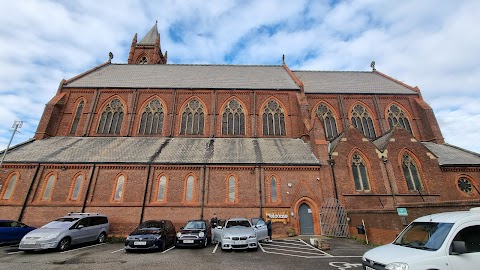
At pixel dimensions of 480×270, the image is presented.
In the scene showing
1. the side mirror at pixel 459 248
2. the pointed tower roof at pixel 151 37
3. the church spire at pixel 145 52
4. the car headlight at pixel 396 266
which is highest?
the pointed tower roof at pixel 151 37

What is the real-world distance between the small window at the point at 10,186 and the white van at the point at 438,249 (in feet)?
77.7

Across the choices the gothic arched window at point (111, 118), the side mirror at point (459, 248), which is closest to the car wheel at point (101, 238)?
the gothic arched window at point (111, 118)

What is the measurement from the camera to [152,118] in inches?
968

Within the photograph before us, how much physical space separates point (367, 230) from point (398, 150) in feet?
27.4

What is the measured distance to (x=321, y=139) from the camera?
63.5ft

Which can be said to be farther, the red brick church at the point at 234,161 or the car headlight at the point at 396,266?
the red brick church at the point at 234,161

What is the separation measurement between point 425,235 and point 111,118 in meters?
26.7

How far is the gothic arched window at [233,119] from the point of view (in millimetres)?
24328

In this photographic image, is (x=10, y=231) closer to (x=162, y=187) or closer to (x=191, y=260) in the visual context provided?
(x=162, y=187)

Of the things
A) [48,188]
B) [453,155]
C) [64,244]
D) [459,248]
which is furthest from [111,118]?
[453,155]

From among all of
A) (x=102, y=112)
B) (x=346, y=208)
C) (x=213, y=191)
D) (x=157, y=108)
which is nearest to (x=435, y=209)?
(x=346, y=208)

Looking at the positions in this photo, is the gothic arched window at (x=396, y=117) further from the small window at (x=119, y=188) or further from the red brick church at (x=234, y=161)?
the small window at (x=119, y=188)

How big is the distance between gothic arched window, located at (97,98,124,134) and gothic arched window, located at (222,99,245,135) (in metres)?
11.3

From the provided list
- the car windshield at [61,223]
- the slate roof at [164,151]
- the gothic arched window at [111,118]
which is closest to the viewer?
the car windshield at [61,223]
